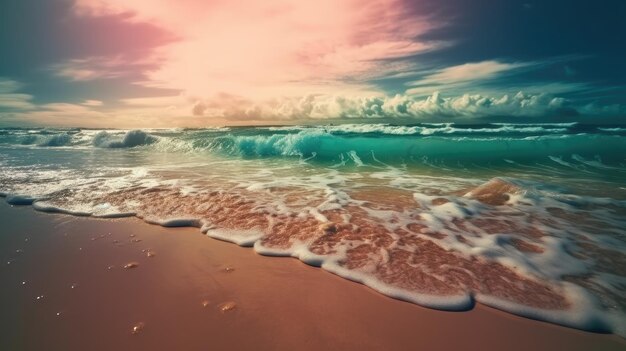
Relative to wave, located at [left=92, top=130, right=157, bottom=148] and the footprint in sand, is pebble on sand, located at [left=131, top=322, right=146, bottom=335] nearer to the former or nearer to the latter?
the footprint in sand

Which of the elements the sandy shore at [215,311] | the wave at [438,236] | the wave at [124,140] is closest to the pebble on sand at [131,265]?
the sandy shore at [215,311]

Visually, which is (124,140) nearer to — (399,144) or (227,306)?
(399,144)

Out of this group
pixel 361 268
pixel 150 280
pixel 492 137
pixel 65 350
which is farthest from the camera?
pixel 492 137

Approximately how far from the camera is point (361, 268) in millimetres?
3668

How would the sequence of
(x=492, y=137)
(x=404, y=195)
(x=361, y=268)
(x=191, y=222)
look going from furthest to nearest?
1. (x=492, y=137)
2. (x=404, y=195)
3. (x=191, y=222)
4. (x=361, y=268)

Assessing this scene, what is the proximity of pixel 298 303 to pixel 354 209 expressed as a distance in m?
3.17

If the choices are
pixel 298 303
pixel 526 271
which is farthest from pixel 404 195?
pixel 298 303

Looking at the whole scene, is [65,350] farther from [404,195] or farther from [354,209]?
[404,195]

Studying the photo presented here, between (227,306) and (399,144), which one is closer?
(227,306)

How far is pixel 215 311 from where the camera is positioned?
2.86 metres

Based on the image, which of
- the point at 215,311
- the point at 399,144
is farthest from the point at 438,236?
the point at 399,144

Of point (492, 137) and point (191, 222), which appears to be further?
point (492, 137)

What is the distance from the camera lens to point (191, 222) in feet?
17.1

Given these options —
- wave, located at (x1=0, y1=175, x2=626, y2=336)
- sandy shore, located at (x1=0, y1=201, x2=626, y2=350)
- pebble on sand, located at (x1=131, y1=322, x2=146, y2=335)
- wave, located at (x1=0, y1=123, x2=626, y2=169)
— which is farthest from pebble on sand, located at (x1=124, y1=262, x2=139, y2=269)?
wave, located at (x1=0, y1=123, x2=626, y2=169)
